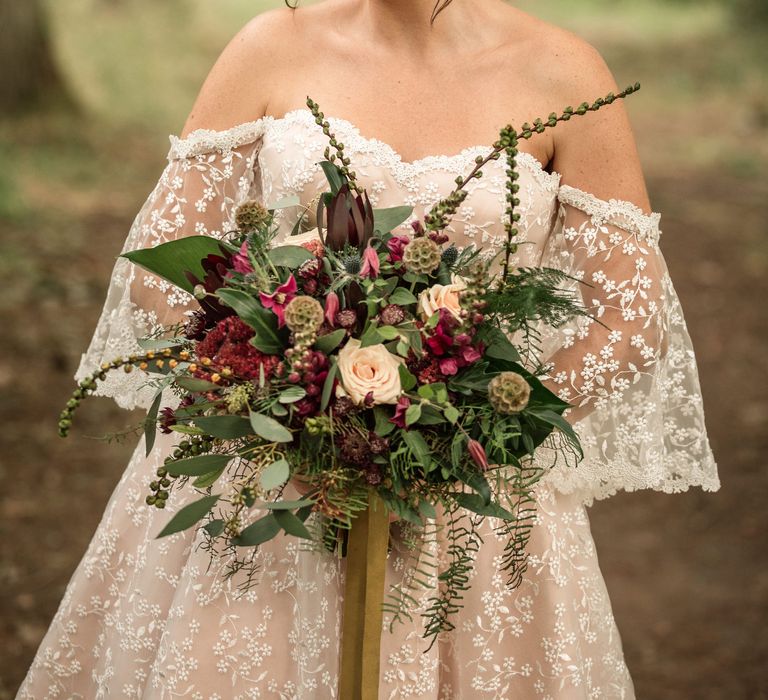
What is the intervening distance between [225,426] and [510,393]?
47 centimetres

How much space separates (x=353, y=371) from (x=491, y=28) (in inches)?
47.1

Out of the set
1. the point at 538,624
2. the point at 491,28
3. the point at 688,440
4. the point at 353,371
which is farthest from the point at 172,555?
the point at 491,28

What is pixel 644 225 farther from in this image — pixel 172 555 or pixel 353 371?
pixel 172 555

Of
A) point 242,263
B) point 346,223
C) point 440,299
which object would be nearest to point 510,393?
point 440,299

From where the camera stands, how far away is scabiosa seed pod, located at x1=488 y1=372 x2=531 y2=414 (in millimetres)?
1648

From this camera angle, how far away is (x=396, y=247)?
1810mm

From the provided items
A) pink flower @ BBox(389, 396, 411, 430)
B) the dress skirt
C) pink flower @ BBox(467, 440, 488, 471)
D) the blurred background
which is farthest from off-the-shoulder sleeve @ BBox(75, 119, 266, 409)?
pink flower @ BBox(467, 440, 488, 471)

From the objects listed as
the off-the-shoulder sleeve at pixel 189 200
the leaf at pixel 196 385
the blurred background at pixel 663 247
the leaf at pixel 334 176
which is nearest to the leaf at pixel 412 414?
the leaf at pixel 196 385

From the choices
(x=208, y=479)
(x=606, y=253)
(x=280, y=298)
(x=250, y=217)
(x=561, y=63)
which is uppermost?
(x=561, y=63)

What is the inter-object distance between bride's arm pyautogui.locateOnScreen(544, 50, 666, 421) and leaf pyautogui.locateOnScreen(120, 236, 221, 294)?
90 cm

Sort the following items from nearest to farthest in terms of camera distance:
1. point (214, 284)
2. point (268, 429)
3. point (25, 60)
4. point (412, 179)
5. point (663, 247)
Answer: point (268, 429) → point (214, 284) → point (412, 179) → point (663, 247) → point (25, 60)

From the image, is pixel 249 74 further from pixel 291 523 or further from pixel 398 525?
pixel 291 523

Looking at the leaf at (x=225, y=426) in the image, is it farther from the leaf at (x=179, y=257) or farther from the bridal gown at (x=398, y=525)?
the bridal gown at (x=398, y=525)

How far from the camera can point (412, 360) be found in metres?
1.75
